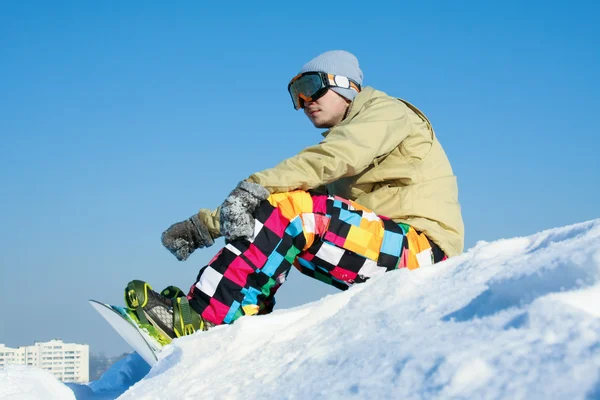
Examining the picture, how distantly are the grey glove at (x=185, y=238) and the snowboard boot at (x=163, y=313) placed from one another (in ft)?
0.87

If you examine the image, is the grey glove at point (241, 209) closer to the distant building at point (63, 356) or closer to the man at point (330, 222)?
the man at point (330, 222)

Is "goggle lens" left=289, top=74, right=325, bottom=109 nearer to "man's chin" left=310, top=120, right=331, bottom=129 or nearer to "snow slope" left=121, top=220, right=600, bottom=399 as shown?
"man's chin" left=310, top=120, right=331, bottom=129

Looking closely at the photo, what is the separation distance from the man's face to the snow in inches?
66.2

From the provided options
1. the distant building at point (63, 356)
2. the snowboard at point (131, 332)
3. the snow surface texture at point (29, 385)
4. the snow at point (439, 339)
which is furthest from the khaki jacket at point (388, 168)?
the distant building at point (63, 356)

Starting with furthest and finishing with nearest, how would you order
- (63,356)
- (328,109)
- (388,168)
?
(63,356), (328,109), (388,168)

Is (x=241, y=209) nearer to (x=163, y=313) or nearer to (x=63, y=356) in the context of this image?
(x=163, y=313)

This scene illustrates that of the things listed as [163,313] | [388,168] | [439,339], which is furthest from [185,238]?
[439,339]

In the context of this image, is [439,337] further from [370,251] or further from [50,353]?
[50,353]

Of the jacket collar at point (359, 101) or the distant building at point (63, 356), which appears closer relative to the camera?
the jacket collar at point (359, 101)

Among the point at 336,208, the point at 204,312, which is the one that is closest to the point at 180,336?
the point at 204,312

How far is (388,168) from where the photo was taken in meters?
3.45

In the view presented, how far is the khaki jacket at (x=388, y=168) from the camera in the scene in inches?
122

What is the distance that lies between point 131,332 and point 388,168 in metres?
1.56

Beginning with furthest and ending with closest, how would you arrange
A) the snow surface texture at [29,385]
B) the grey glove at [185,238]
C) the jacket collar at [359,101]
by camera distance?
the jacket collar at [359,101]
the grey glove at [185,238]
the snow surface texture at [29,385]
